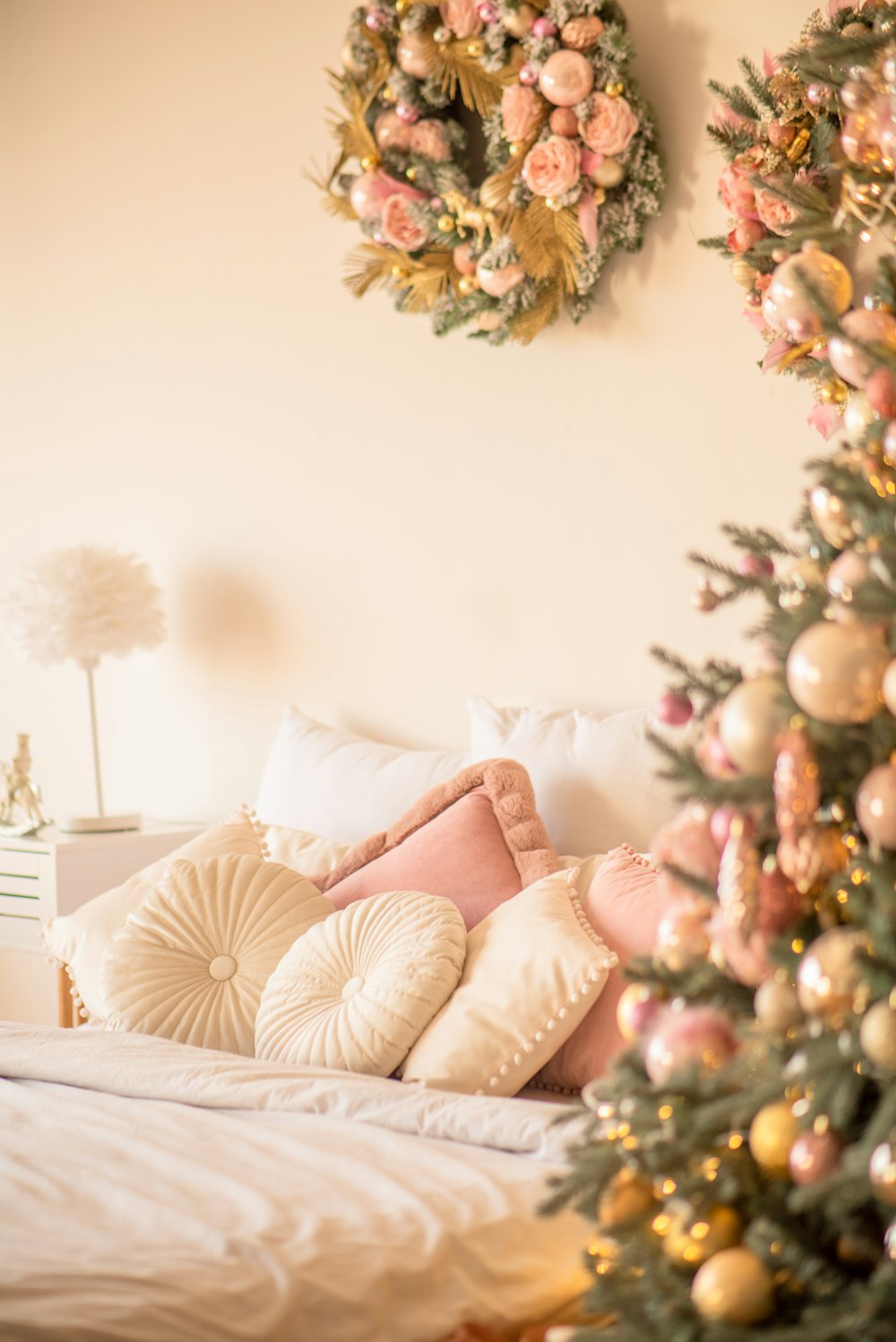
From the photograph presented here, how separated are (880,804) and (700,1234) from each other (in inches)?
13.2

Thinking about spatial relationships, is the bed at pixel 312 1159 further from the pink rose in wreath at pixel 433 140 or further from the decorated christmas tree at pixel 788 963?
the pink rose in wreath at pixel 433 140

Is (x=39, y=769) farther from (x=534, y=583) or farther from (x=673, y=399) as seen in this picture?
(x=673, y=399)

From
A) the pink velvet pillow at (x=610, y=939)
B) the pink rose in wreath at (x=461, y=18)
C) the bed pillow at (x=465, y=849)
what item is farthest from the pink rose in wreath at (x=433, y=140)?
the pink velvet pillow at (x=610, y=939)

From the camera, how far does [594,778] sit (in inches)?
87.8

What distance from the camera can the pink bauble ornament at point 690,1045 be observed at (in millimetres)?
936

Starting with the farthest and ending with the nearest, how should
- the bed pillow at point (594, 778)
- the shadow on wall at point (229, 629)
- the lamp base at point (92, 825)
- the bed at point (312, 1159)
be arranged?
1. the shadow on wall at point (229, 629)
2. the lamp base at point (92, 825)
3. the bed pillow at point (594, 778)
4. the bed at point (312, 1159)

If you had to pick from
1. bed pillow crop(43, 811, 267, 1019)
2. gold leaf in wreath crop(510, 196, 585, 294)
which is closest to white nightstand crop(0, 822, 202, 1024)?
bed pillow crop(43, 811, 267, 1019)

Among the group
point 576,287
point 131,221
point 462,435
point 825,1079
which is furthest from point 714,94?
point 825,1079

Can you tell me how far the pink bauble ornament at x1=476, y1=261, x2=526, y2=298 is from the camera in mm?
2402

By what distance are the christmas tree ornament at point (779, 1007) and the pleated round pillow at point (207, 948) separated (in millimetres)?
1201

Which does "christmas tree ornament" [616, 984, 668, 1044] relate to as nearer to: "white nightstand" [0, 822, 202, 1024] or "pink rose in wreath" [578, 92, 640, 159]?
"pink rose in wreath" [578, 92, 640, 159]

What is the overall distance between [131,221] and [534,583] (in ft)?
4.98

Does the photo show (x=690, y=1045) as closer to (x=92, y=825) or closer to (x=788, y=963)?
(x=788, y=963)

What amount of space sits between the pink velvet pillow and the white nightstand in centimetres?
132
